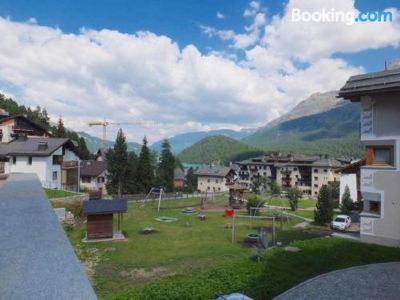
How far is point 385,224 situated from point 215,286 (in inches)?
392

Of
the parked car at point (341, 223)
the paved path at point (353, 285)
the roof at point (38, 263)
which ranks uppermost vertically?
the roof at point (38, 263)

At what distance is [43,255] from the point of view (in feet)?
14.7

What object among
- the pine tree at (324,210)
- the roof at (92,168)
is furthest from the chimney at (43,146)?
the pine tree at (324,210)

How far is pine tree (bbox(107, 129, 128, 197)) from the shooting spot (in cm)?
6438

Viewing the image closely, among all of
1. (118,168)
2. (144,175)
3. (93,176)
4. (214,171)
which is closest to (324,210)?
(144,175)

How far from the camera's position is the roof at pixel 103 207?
2444 centimetres

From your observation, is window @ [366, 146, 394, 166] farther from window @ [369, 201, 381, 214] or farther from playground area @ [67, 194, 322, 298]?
playground area @ [67, 194, 322, 298]

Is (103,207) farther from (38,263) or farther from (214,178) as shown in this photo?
(214,178)

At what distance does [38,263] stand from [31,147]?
42.3m

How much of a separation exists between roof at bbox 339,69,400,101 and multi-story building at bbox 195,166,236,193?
8406cm

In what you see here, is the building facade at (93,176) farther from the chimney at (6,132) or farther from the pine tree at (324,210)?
the pine tree at (324,210)

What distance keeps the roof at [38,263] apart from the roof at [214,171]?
94358 mm

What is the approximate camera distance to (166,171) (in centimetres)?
8238

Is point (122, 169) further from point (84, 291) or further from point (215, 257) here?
point (84, 291)
